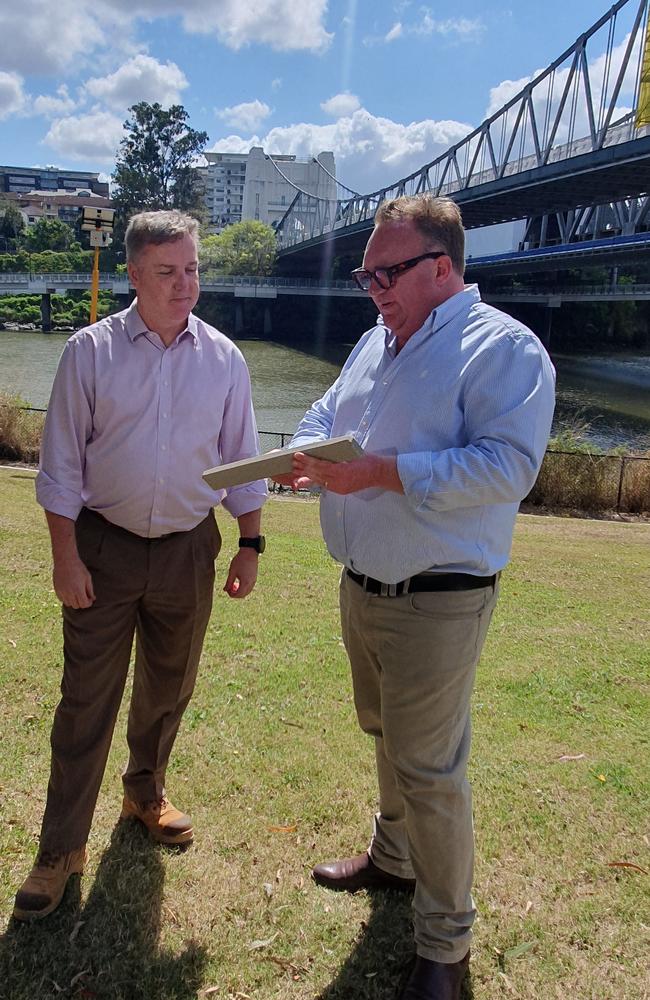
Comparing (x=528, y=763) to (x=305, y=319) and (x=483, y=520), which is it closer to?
(x=483, y=520)

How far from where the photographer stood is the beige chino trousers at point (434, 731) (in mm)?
1945

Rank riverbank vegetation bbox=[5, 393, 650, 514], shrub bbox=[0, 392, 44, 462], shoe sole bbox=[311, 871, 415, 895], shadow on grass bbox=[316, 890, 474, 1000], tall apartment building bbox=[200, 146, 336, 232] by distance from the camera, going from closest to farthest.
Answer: shadow on grass bbox=[316, 890, 474, 1000]
shoe sole bbox=[311, 871, 415, 895]
riverbank vegetation bbox=[5, 393, 650, 514]
shrub bbox=[0, 392, 44, 462]
tall apartment building bbox=[200, 146, 336, 232]

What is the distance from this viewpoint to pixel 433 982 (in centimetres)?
199

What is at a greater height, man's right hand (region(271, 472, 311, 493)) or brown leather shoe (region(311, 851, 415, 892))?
man's right hand (region(271, 472, 311, 493))

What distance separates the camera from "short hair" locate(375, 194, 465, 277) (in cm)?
195

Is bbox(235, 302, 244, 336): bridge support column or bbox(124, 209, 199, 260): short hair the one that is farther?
bbox(235, 302, 244, 336): bridge support column

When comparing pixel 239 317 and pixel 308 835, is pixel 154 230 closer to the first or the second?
pixel 308 835

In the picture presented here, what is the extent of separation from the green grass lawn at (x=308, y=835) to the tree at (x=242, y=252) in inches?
2525

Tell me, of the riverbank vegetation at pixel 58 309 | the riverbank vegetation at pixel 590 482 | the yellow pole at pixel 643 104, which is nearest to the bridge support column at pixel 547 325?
the yellow pole at pixel 643 104

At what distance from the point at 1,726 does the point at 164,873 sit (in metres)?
1.15

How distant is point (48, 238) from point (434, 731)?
9388cm

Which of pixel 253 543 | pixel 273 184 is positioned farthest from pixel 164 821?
pixel 273 184

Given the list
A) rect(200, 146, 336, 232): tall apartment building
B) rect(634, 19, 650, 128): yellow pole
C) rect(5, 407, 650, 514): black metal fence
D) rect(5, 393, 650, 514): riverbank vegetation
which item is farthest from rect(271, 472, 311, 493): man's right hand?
rect(200, 146, 336, 232): tall apartment building

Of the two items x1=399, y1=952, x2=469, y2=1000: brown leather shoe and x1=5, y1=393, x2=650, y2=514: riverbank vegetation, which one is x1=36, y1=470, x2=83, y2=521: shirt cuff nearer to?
x1=399, y1=952, x2=469, y2=1000: brown leather shoe
